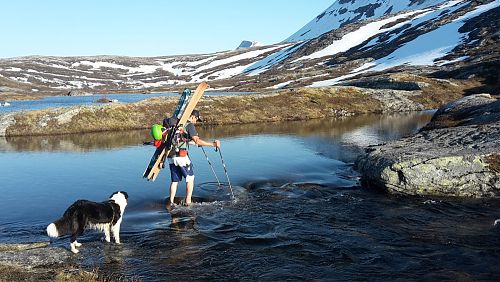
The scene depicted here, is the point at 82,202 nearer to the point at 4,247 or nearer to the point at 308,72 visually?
the point at 4,247

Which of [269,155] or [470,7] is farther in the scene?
[470,7]

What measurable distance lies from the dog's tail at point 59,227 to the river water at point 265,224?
0.77 meters

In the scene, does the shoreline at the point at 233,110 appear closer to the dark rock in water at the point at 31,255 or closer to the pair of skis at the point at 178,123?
the pair of skis at the point at 178,123

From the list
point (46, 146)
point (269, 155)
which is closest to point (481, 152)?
point (269, 155)

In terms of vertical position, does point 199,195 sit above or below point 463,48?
below

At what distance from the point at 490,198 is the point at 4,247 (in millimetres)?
15140

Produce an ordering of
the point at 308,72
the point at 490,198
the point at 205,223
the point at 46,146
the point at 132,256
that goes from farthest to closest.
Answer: the point at 308,72 < the point at 46,146 < the point at 490,198 < the point at 205,223 < the point at 132,256

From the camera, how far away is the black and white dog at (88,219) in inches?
392

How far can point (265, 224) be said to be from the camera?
41.2ft

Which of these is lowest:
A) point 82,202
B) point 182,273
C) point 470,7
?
point 182,273

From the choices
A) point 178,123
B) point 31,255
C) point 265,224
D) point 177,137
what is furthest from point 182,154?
point 31,255

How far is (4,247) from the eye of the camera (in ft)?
34.0

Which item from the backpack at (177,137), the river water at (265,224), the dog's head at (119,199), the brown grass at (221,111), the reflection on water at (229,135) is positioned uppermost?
the brown grass at (221,111)

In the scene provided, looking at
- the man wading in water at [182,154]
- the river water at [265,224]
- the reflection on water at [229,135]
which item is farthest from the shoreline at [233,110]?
the man wading in water at [182,154]
